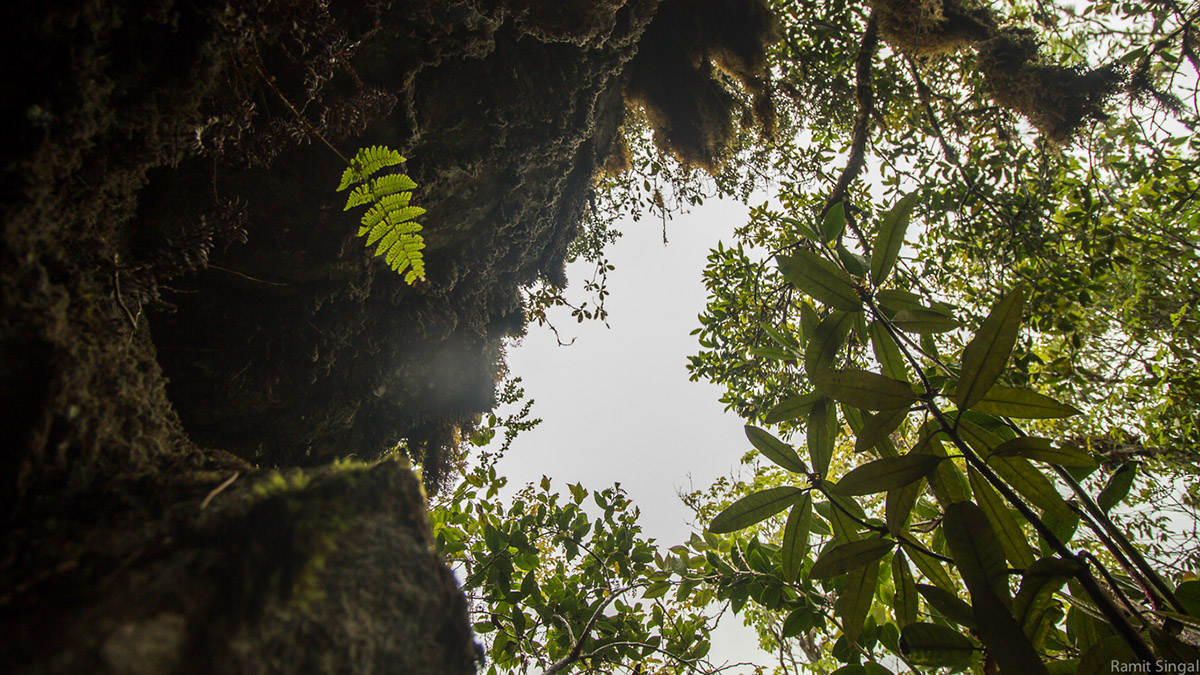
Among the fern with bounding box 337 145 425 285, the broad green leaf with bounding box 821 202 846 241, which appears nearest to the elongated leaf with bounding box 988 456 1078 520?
the broad green leaf with bounding box 821 202 846 241

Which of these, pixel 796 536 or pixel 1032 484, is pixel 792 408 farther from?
pixel 1032 484

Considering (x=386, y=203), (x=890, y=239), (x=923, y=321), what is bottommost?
(x=923, y=321)

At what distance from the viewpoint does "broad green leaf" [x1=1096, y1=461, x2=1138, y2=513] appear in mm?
1690

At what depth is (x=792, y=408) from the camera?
1.96 meters

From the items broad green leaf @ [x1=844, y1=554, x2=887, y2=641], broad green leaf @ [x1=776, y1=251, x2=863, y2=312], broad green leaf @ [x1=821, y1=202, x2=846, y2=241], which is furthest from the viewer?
broad green leaf @ [x1=821, y1=202, x2=846, y2=241]

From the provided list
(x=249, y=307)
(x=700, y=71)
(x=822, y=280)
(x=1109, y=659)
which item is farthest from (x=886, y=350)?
(x=700, y=71)

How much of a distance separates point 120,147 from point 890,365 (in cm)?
272

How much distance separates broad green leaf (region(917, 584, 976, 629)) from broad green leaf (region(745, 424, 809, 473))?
0.53 metres

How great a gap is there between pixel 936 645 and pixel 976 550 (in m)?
0.40

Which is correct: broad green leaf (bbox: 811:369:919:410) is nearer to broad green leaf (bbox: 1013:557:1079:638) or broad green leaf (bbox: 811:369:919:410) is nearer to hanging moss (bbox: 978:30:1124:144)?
broad green leaf (bbox: 1013:557:1079:638)

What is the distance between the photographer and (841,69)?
4469 millimetres

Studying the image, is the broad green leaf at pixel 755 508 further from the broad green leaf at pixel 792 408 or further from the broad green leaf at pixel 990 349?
the broad green leaf at pixel 990 349

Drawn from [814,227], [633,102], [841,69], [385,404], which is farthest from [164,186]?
[841,69]

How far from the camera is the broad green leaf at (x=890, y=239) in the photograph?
1.79 m
